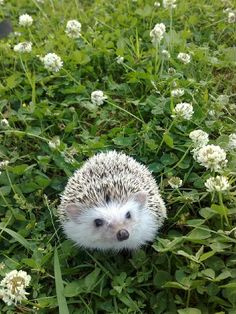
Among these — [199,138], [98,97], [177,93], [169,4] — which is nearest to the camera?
[199,138]

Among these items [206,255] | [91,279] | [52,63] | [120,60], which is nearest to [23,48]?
[52,63]

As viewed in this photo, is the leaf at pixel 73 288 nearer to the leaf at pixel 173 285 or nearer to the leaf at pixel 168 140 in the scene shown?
the leaf at pixel 173 285

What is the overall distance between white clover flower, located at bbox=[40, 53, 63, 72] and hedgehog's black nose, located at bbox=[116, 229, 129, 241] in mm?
2095

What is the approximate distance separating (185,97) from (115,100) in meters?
0.70

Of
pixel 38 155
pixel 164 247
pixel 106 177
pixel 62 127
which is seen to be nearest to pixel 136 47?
pixel 62 127

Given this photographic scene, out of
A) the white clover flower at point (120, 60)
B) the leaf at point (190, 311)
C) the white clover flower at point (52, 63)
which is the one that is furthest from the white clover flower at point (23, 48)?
the leaf at point (190, 311)

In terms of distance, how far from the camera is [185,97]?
4.62m

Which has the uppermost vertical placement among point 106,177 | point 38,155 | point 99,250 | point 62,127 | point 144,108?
point 144,108

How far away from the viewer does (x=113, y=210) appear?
353 cm

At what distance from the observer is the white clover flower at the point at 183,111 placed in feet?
13.6

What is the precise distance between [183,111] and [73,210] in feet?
3.98

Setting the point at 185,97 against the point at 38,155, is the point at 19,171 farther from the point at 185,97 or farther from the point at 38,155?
the point at 185,97

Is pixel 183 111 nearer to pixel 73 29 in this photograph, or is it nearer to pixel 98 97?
pixel 98 97

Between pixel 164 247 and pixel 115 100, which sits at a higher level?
pixel 115 100
